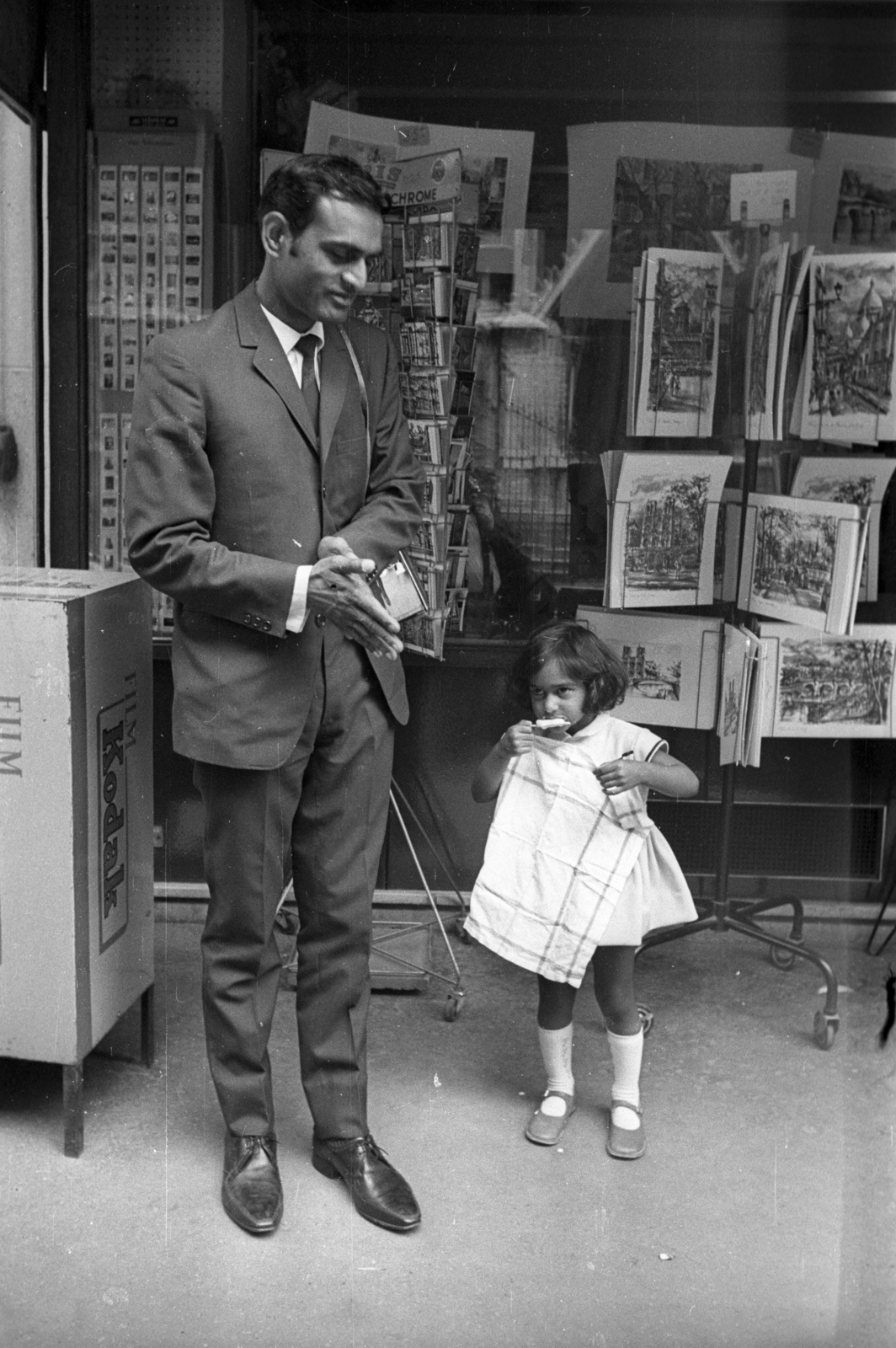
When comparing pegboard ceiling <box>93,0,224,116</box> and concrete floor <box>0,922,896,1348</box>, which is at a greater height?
pegboard ceiling <box>93,0,224,116</box>

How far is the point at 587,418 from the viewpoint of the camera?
414 centimetres

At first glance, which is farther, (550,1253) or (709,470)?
(709,470)

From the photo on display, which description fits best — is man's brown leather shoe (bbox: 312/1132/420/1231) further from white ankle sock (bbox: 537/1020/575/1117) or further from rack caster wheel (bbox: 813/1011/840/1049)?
rack caster wheel (bbox: 813/1011/840/1049)

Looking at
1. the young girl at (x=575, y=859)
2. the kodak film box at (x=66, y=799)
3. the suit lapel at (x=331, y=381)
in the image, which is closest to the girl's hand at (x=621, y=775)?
the young girl at (x=575, y=859)

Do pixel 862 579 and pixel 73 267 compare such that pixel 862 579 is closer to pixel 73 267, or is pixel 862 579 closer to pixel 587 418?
pixel 587 418

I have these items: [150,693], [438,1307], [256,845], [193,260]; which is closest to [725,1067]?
[438,1307]

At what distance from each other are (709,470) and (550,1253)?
1946 millimetres

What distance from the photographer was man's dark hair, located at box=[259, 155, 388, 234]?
268 centimetres

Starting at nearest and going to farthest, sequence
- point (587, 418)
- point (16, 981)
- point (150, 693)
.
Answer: point (16, 981) → point (150, 693) → point (587, 418)

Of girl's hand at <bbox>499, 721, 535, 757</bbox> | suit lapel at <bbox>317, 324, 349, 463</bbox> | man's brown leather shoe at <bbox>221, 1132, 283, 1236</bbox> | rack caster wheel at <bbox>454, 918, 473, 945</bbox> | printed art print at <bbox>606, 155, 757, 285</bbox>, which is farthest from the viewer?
rack caster wheel at <bbox>454, 918, 473, 945</bbox>

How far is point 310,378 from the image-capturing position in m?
2.86

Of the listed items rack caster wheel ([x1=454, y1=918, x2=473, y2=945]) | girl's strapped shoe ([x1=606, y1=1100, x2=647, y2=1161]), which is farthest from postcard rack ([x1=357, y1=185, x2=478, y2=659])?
girl's strapped shoe ([x1=606, y1=1100, x2=647, y2=1161])

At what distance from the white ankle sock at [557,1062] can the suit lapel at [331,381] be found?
1.42 metres

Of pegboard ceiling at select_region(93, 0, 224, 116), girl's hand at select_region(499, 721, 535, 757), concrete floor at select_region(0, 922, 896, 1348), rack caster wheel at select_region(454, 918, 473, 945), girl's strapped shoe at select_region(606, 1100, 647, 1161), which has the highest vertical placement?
pegboard ceiling at select_region(93, 0, 224, 116)
